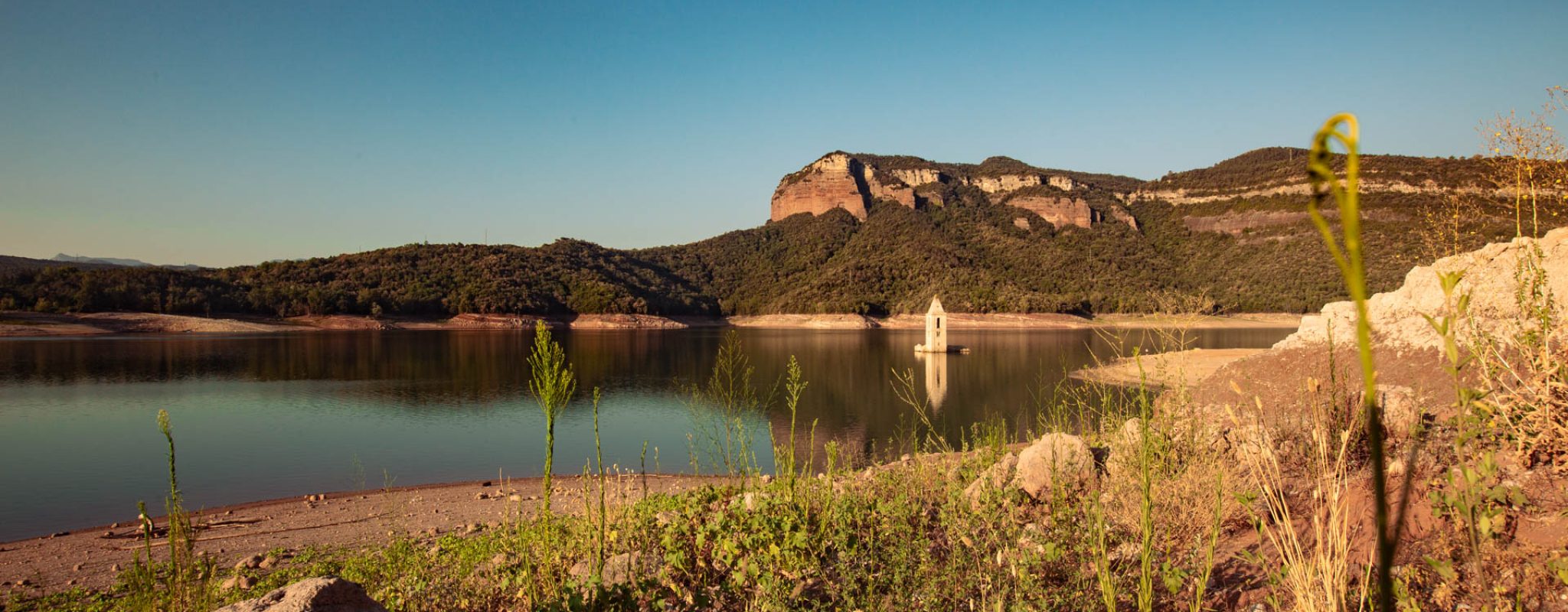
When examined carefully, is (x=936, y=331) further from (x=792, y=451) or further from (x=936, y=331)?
(x=792, y=451)

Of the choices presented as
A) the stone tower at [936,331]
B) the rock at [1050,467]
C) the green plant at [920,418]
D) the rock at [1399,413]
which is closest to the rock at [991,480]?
the rock at [1050,467]

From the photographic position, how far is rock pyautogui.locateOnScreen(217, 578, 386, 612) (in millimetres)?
3051

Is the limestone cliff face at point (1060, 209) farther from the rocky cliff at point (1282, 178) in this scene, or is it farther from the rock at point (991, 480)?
the rock at point (991, 480)

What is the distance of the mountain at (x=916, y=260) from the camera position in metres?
67.9

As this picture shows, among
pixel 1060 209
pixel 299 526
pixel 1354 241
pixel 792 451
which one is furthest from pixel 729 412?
pixel 1060 209

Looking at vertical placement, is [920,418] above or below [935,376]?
above

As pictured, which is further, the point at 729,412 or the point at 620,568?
the point at 729,412

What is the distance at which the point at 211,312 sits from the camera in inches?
2537

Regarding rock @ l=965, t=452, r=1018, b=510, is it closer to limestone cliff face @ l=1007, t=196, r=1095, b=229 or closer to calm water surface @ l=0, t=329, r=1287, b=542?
calm water surface @ l=0, t=329, r=1287, b=542

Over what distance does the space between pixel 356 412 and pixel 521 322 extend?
55.7 meters

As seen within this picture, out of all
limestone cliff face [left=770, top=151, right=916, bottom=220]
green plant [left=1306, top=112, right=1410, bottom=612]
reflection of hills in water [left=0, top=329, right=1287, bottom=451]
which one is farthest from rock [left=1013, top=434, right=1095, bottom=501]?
limestone cliff face [left=770, top=151, right=916, bottom=220]

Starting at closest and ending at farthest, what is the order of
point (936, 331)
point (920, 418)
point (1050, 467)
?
point (1050, 467)
point (920, 418)
point (936, 331)

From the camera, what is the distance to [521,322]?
76.9 m

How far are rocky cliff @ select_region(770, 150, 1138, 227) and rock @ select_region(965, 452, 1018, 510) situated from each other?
112 m
